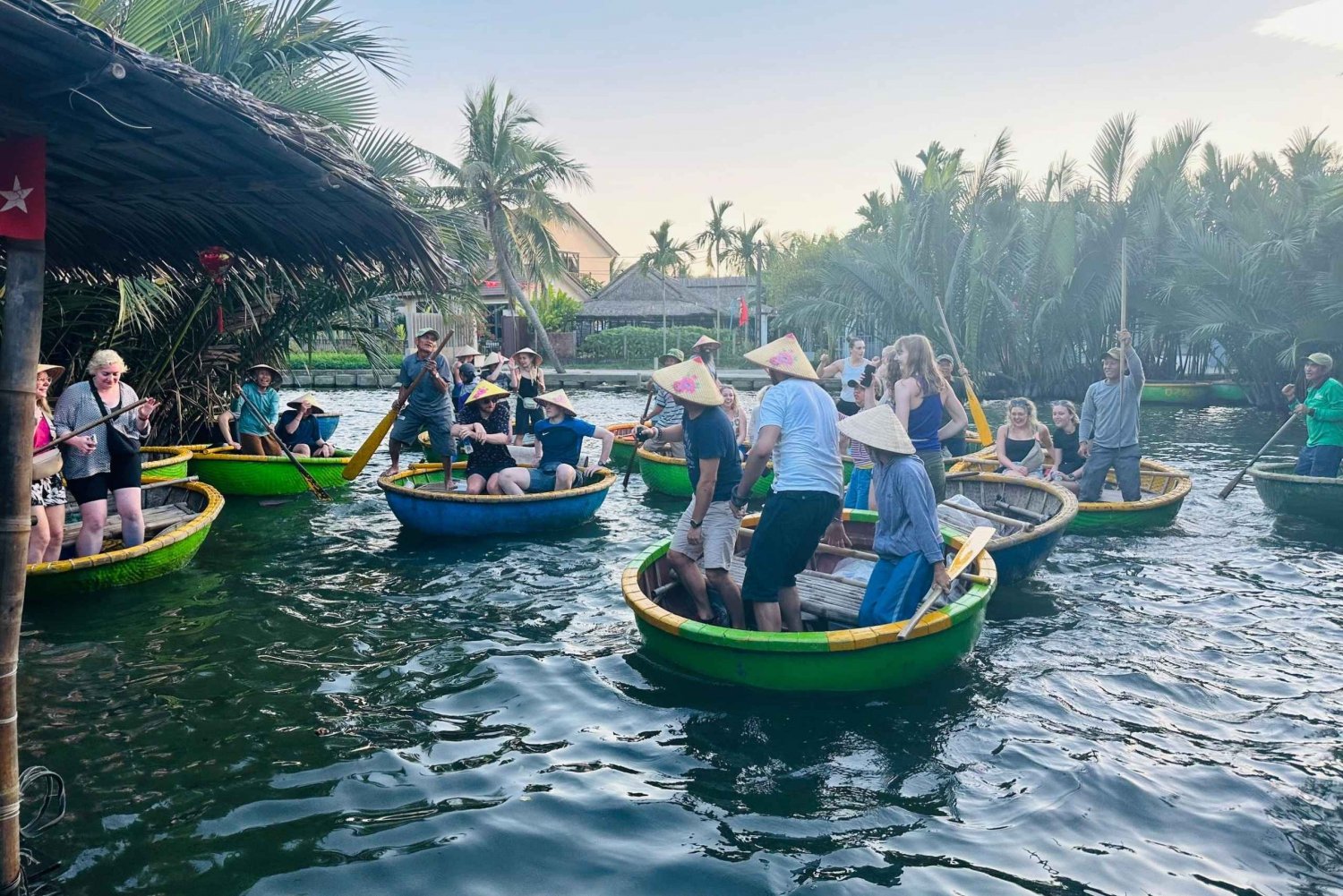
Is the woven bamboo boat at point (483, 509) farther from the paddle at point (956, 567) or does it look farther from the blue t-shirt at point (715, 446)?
the paddle at point (956, 567)

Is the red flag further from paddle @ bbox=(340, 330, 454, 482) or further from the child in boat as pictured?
paddle @ bbox=(340, 330, 454, 482)

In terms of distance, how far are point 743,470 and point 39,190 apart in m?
3.87

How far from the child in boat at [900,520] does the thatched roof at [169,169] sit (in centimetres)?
279

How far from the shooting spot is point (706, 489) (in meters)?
6.02

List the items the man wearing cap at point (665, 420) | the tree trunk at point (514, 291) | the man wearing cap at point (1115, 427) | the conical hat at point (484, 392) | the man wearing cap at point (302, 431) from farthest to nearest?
1. the tree trunk at point (514, 291)
2. the man wearing cap at point (302, 431)
3. the man wearing cap at point (665, 420)
4. the man wearing cap at point (1115, 427)
5. the conical hat at point (484, 392)

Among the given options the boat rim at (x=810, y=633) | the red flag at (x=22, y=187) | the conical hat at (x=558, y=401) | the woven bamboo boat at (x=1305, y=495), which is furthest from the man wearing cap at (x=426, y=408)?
the woven bamboo boat at (x=1305, y=495)

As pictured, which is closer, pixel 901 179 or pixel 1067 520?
pixel 1067 520

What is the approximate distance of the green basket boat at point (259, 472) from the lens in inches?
468

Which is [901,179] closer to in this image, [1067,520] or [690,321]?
[690,321]

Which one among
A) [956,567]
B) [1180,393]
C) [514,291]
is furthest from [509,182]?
[956,567]

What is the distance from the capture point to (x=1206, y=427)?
2192 cm

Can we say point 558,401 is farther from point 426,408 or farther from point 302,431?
point 302,431

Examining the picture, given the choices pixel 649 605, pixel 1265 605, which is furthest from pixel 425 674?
pixel 1265 605

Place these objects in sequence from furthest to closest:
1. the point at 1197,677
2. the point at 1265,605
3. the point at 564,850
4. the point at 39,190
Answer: the point at 1265,605 → the point at 1197,677 → the point at 564,850 → the point at 39,190
